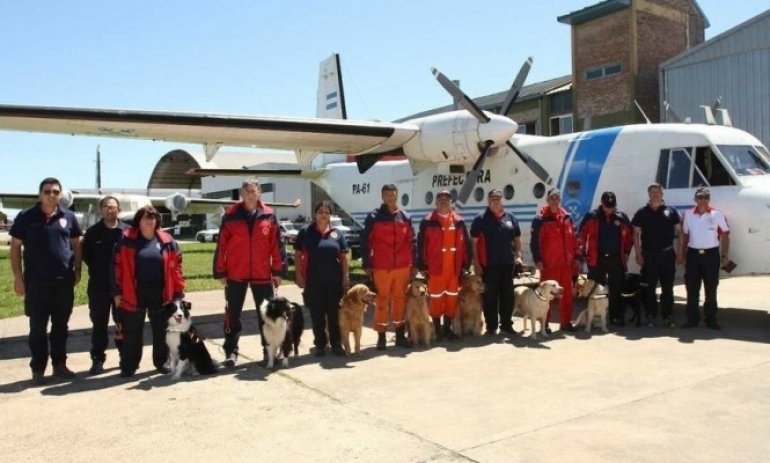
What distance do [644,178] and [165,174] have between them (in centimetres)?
6545

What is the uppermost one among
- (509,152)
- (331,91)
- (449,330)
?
(331,91)

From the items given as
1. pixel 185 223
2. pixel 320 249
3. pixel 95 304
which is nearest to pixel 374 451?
pixel 320 249

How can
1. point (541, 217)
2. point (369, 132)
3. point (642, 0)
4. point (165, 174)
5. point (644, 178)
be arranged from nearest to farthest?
point (541, 217)
point (644, 178)
point (369, 132)
point (642, 0)
point (165, 174)

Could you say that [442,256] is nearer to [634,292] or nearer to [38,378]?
[634,292]

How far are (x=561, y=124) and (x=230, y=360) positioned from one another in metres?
27.0

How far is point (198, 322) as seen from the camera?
9.78 metres

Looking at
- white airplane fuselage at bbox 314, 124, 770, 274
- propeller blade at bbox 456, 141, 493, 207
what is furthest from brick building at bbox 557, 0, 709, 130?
propeller blade at bbox 456, 141, 493, 207

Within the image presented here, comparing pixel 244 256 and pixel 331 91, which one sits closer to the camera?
pixel 244 256

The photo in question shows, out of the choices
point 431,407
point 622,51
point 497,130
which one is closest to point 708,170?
point 497,130

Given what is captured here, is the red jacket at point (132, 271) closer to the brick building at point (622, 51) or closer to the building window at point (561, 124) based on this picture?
the brick building at point (622, 51)

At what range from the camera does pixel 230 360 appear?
6672 millimetres

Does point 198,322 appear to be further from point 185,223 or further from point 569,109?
point 185,223

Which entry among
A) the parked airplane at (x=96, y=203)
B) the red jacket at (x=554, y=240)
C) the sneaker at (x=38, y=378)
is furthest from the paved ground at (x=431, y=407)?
the parked airplane at (x=96, y=203)

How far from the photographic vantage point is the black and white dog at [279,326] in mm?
6227
